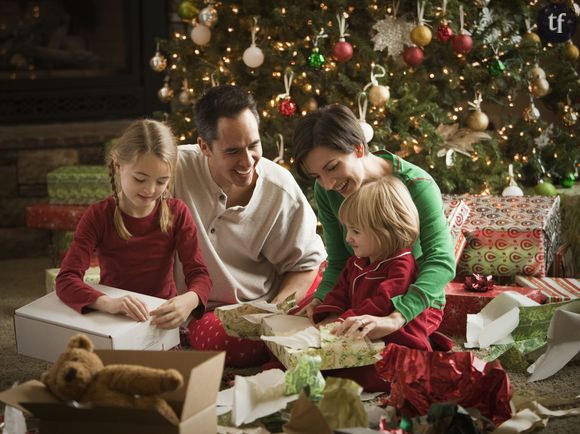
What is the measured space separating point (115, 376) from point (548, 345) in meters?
1.21

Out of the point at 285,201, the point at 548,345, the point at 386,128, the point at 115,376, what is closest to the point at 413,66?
the point at 386,128

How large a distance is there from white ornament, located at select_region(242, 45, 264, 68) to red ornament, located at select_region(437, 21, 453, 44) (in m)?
0.65

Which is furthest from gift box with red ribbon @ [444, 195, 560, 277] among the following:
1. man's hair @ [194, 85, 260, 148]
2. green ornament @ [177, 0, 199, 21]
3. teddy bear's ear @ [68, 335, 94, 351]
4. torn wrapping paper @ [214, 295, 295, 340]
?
teddy bear's ear @ [68, 335, 94, 351]

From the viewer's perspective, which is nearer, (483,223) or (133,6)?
(483,223)

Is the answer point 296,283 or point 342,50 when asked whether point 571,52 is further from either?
point 296,283

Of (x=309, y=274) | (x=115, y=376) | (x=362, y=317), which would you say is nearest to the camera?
(x=115, y=376)

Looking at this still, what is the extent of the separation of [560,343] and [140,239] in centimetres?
110

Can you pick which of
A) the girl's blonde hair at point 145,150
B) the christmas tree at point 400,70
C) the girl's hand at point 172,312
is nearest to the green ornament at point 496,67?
the christmas tree at point 400,70

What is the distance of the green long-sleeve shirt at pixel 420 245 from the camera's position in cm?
221

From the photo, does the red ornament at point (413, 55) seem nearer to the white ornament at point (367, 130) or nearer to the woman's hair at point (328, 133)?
the white ornament at point (367, 130)

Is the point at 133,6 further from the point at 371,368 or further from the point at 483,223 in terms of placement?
the point at 371,368

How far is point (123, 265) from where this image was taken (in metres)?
2.40

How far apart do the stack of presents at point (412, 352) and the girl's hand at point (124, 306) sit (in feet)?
0.07

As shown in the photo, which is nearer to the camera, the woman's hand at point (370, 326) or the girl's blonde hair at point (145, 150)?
the woman's hand at point (370, 326)
